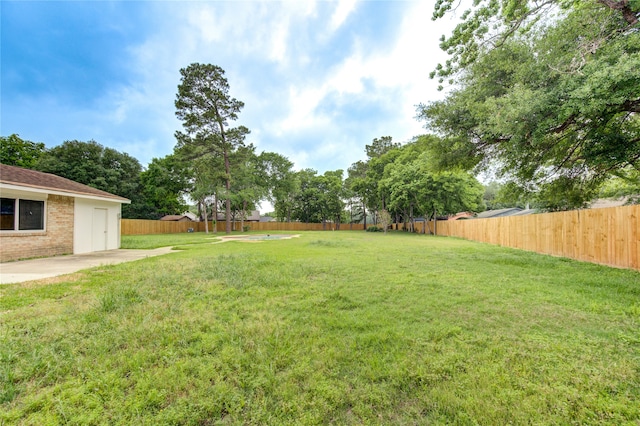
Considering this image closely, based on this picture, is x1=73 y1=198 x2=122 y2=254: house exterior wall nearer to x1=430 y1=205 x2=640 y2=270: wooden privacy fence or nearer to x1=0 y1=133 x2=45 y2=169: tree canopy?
x1=430 y1=205 x2=640 y2=270: wooden privacy fence

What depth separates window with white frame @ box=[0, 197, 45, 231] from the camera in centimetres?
680

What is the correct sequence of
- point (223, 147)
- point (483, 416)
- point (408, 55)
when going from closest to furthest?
point (483, 416) < point (408, 55) < point (223, 147)

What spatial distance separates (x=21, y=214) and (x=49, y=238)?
97 centimetres

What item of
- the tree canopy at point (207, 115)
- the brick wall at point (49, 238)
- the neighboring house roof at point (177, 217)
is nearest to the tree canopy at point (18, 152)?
the neighboring house roof at point (177, 217)

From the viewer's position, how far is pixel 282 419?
1559 mm

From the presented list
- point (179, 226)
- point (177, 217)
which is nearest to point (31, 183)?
point (179, 226)

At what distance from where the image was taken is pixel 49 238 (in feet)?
25.1

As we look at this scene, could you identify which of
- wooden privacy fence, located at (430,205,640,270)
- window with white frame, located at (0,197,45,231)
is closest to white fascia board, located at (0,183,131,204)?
window with white frame, located at (0,197,45,231)

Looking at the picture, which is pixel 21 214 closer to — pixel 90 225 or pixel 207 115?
pixel 90 225

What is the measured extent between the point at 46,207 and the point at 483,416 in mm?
11526

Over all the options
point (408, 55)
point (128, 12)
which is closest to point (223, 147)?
point (128, 12)

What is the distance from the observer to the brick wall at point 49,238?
265 inches

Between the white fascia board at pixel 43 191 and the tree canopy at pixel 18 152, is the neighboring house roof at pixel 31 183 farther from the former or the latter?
the tree canopy at pixel 18 152

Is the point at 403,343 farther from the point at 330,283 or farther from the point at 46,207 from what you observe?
the point at 46,207
